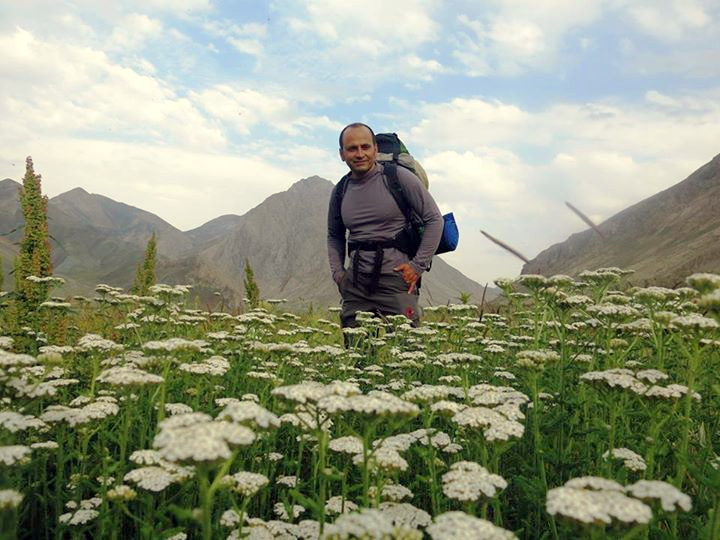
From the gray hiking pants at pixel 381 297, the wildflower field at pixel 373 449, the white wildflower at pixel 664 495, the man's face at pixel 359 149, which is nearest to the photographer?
the white wildflower at pixel 664 495

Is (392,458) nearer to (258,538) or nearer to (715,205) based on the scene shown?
(258,538)

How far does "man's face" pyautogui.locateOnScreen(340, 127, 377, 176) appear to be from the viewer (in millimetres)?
9328

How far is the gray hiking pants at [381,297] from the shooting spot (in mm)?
9680

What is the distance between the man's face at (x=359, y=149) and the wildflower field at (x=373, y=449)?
126 inches

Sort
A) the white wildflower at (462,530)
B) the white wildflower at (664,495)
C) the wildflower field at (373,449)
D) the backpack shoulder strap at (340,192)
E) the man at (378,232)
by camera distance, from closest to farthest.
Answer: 1. the white wildflower at (462,530)
2. the white wildflower at (664,495)
3. the wildflower field at (373,449)
4. the man at (378,232)
5. the backpack shoulder strap at (340,192)

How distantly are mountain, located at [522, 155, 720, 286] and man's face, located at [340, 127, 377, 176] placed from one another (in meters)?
44.8

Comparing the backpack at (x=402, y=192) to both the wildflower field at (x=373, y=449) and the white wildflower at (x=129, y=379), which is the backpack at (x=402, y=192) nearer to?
the wildflower field at (x=373, y=449)

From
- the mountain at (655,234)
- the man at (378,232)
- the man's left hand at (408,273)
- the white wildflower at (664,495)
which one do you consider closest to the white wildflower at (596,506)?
the white wildflower at (664,495)

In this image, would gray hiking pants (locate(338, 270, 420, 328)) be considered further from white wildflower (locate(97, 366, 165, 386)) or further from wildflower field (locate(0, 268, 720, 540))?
white wildflower (locate(97, 366, 165, 386))

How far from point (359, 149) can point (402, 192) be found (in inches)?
42.8

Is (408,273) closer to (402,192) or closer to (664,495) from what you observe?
(402,192)

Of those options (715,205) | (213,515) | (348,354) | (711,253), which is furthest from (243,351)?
(715,205)

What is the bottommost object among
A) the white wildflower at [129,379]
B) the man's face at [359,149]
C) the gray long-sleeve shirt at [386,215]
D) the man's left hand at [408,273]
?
the white wildflower at [129,379]

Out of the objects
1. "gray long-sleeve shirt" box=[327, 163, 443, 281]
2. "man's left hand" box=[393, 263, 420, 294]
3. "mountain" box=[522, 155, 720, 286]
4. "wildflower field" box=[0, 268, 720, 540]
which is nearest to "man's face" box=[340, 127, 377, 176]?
"gray long-sleeve shirt" box=[327, 163, 443, 281]
